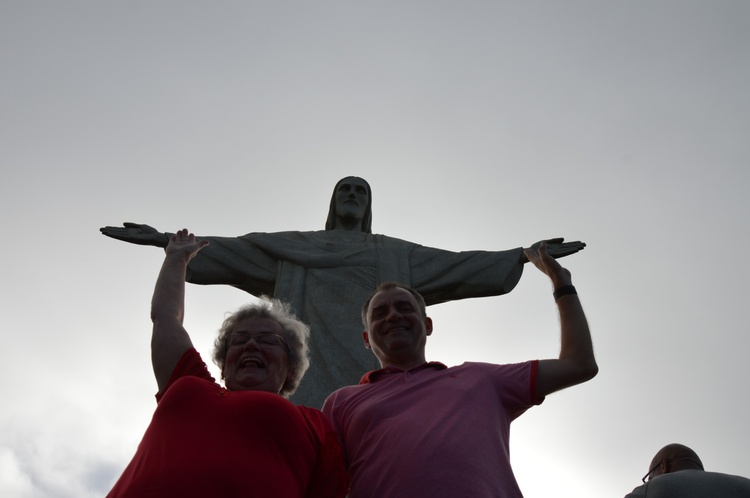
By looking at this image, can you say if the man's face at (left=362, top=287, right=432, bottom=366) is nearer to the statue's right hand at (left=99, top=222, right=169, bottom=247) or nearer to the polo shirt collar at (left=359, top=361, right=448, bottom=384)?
the polo shirt collar at (left=359, top=361, right=448, bottom=384)

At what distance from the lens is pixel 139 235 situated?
6840 millimetres

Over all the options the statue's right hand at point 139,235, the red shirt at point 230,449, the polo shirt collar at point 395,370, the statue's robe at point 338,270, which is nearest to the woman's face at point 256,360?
the red shirt at point 230,449

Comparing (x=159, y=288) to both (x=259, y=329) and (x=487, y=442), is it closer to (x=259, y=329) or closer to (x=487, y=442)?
(x=259, y=329)

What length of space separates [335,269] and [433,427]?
166 inches

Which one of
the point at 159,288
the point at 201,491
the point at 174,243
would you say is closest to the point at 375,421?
the point at 201,491

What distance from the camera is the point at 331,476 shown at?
291cm

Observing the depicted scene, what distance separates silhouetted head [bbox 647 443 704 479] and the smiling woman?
8.95 feet

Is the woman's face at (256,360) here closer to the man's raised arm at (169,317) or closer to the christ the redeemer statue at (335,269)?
the man's raised arm at (169,317)

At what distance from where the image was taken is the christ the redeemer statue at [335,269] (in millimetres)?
6824

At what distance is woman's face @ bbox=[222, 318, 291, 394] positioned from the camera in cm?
322

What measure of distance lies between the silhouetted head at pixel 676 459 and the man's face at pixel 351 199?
3934 mm

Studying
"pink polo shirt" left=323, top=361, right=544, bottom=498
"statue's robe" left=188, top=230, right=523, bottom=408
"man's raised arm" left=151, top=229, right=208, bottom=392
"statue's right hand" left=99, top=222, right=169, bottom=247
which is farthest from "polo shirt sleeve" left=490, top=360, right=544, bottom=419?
"statue's right hand" left=99, top=222, right=169, bottom=247

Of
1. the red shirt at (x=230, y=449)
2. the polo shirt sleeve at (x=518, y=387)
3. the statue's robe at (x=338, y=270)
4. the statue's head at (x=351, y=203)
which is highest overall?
the statue's head at (x=351, y=203)

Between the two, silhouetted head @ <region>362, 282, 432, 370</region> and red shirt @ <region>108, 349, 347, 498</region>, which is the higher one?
silhouetted head @ <region>362, 282, 432, 370</region>
